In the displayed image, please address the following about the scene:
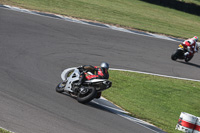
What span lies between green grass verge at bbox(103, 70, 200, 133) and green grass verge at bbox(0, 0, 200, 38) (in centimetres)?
997

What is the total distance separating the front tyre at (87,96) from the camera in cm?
952

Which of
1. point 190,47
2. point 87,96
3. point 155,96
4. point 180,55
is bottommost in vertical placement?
point 155,96

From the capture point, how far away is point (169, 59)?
811 inches

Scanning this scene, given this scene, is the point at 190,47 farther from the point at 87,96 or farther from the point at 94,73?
the point at 87,96

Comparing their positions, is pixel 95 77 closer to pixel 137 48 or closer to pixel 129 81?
pixel 129 81

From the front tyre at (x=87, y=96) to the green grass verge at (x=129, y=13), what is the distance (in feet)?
48.7

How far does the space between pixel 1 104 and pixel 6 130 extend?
1.65m

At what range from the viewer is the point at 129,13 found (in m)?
30.2

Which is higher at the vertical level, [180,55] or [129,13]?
[129,13]

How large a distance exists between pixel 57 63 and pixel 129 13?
652 inches

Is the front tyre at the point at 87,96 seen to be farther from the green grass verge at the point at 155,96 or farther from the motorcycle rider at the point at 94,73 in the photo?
the green grass verge at the point at 155,96

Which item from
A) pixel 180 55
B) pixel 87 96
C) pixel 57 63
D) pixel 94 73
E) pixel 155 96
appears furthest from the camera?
pixel 180 55

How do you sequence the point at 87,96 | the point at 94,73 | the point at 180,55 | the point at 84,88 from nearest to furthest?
1. the point at 87,96
2. the point at 84,88
3. the point at 94,73
4. the point at 180,55

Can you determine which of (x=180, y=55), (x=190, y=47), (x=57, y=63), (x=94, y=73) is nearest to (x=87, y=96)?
(x=94, y=73)
